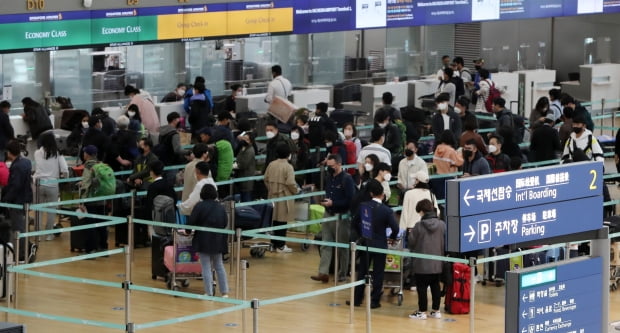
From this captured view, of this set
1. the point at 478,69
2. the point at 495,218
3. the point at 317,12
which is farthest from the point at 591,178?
the point at 478,69

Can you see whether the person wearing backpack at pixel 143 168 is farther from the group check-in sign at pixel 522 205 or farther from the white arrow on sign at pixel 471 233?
the white arrow on sign at pixel 471 233

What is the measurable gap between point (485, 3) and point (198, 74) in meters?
5.78

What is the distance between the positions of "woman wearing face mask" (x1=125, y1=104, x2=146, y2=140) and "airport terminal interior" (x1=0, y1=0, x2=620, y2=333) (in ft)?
2.79

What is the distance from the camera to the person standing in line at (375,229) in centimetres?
1363

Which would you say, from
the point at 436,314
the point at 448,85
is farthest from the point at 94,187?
the point at 448,85

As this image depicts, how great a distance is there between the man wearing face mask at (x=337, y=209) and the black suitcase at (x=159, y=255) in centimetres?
168

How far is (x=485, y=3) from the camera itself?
83.4ft

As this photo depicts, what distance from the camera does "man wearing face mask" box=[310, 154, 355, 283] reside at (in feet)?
48.6

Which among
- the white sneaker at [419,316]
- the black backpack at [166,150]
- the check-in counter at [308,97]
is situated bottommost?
the white sneaker at [419,316]

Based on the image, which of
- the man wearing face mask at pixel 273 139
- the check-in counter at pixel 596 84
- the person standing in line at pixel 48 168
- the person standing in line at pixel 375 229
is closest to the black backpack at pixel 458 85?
the check-in counter at pixel 596 84

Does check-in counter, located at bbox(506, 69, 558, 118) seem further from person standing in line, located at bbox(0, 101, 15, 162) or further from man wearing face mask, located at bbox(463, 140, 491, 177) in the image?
person standing in line, located at bbox(0, 101, 15, 162)

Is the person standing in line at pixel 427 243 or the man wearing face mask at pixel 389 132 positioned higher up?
the man wearing face mask at pixel 389 132

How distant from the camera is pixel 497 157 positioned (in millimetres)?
16469

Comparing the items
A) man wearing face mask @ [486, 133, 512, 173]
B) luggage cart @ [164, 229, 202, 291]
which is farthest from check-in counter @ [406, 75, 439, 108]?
luggage cart @ [164, 229, 202, 291]
